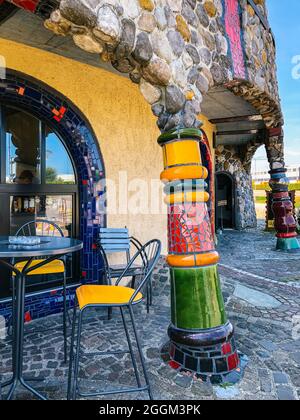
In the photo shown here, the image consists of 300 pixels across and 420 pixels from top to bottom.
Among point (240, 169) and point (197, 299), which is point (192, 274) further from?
point (240, 169)

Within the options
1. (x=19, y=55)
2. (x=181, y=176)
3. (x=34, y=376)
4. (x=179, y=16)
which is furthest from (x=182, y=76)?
(x=34, y=376)

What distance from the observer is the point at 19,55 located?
3283mm

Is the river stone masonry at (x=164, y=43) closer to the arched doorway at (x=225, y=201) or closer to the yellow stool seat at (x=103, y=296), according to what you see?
the yellow stool seat at (x=103, y=296)

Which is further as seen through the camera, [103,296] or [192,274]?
[192,274]

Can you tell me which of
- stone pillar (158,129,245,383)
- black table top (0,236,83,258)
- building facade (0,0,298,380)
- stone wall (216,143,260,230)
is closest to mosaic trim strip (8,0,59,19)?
building facade (0,0,298,380)

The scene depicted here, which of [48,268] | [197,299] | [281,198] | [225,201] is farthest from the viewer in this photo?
[225,201]

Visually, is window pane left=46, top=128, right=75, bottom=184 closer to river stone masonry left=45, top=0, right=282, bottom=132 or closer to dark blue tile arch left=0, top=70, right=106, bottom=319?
dark blue tile arch left=0, top=70, right=106, bottom=319

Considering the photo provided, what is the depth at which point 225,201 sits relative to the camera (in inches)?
444

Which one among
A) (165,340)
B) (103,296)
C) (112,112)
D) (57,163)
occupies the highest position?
(112,112)

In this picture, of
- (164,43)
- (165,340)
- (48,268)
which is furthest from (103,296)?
(164,43)

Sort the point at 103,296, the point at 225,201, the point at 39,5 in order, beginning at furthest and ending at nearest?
the point at 225,201
the point at 103,296
the point at 39,5

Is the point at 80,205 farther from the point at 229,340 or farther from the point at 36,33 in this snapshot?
the point at 229,340

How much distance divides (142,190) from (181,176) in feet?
7.19

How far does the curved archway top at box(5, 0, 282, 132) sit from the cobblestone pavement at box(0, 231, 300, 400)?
1807 mm
